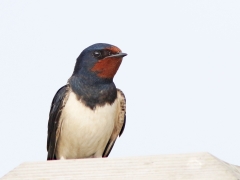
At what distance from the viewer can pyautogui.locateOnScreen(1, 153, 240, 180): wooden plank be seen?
6.35 ft

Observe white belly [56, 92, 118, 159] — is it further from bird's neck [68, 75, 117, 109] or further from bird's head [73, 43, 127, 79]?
bird's head [73, 43, 127, 79]

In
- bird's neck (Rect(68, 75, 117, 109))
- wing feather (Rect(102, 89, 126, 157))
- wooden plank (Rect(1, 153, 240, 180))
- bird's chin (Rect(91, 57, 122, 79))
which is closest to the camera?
wooden plank (Rect(1, 153, 240, 180))

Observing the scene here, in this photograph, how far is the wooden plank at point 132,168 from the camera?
1935 millimetres

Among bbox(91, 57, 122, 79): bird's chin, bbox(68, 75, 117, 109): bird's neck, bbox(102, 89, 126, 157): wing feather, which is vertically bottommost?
bbox(102, 89, 126, 157): wing feather

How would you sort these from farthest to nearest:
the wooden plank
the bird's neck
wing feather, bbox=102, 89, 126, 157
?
wing feather, bbox=102, 89, 126, 157 → the bird's neck → the wooden plank

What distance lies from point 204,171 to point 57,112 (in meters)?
1.87

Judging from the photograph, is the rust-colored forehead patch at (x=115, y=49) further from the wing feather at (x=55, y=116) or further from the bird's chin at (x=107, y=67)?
the wing feather at (x=55, y=116)

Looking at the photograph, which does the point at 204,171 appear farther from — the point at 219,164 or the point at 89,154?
the point at 89,154

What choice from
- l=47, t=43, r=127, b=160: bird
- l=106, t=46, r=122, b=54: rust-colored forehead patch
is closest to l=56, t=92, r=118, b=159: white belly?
l=47, t=43, r=127, b=160: bird

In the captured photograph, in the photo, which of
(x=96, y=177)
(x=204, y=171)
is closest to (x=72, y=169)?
(x=96, y=177)

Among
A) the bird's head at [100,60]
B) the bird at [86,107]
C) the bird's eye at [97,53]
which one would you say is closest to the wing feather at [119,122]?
the bird at [86,107]

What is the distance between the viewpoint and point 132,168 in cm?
197

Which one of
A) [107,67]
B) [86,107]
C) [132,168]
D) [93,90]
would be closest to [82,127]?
[86,107]

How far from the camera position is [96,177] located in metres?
1.95
